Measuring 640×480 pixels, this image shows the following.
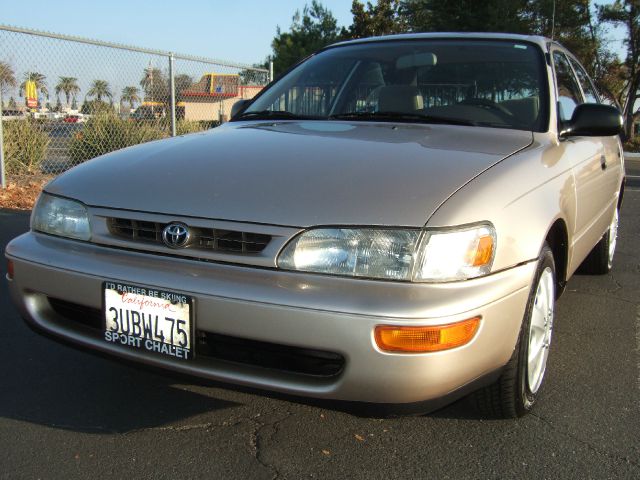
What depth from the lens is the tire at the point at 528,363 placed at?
2.17m

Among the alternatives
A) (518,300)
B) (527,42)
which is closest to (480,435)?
(518,300)

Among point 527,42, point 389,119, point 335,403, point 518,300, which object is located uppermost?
point 527,42

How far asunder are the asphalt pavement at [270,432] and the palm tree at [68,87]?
577cm

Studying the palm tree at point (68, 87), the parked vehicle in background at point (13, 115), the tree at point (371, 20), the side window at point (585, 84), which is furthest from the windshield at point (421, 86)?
the tree at point (371, 20)

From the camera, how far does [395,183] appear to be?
2.04 metres

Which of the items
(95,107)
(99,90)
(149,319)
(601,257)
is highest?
(99,90)

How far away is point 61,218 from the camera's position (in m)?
2.32

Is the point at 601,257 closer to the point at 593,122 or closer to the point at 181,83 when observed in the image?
the point at 593,122

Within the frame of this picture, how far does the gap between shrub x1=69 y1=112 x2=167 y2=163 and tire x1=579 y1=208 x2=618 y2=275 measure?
6.52 m

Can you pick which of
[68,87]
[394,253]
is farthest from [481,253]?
[68,87]

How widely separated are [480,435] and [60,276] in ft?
5.31

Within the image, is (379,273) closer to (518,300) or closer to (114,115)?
(518,300)

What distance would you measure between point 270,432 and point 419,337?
0.84 metres

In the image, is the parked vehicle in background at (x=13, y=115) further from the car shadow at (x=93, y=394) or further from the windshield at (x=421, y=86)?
the car shadow at (x=93, y=394)
